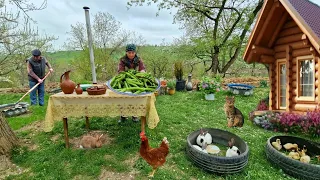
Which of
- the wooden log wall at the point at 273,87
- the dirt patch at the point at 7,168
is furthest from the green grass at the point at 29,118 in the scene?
the wooden log wall at the point at 273,87

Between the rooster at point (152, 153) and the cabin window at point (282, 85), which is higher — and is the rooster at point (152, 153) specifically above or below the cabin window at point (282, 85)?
below

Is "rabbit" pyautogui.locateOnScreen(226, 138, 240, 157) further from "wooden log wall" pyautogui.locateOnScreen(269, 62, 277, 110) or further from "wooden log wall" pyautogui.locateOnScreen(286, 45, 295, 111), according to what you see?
"wooden log wall" pyautogui.locateOnScreen(269, 62, 277, 110)

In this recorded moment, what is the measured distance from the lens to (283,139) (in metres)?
4.79

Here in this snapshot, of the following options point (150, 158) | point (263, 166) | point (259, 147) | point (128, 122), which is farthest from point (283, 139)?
point (128, 122)

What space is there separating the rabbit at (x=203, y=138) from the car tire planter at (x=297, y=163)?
1.16 m

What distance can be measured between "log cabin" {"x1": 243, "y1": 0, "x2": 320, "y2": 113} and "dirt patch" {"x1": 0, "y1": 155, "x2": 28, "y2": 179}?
6703mm

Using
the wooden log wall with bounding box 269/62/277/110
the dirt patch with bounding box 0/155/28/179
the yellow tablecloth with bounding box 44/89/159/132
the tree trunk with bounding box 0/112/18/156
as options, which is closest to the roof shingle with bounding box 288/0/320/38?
the wooden log wall with bounding box 269/62/277/110

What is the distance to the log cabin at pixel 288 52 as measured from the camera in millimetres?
5738

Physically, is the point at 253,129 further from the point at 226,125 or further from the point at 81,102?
the point at 81,102

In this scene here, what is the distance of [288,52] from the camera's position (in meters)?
6.46

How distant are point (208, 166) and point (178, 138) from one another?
1429mm

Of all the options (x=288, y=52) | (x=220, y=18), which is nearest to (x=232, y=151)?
(x=288, y=52)

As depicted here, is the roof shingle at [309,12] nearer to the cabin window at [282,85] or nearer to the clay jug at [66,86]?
the cabin window at [282,85]

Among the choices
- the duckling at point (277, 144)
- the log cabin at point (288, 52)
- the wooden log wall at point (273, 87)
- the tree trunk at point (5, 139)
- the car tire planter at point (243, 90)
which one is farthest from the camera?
the car tire planter at point (243, 90)
